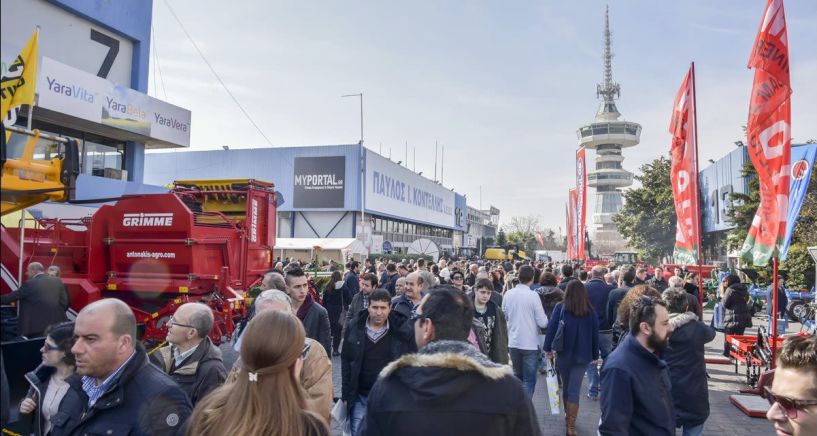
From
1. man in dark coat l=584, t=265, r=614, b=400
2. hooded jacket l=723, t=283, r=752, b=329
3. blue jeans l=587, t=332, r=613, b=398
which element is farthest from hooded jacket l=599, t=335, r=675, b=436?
hooded jacket l=723, t=283, r=752, b=329

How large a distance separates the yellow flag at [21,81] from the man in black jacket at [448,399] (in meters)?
5.47

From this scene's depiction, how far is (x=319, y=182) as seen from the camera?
39875 millimetres

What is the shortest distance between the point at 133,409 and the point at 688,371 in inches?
171

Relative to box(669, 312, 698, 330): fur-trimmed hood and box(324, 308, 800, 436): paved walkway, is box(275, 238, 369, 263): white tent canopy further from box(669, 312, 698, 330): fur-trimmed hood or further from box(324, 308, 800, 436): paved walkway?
box(669, 312, 698, 330): fur-trimmed hood

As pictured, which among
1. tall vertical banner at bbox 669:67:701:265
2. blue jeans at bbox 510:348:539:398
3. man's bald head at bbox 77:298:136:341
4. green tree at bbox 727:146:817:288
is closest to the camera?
man's bald head at bbox 77:298:136:341

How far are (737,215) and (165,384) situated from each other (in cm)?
2750

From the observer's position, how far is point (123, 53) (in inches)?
775

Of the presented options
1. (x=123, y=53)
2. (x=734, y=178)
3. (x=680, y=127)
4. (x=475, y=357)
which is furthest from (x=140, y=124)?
(x=734, y=178)

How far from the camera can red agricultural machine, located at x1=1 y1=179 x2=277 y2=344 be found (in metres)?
9.20

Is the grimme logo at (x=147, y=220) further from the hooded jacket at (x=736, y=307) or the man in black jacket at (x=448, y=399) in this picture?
the hooded jacket at (x=736, y=307)

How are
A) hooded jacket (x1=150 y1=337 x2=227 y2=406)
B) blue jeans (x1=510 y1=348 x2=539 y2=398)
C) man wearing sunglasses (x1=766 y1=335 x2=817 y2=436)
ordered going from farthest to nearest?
blue jeans (x1=510 y1=348 x2=539 y2=398) < hooded jacket (x1=150 y1=337 x2=227 y2=406) < man wearing sunglasses (x1=766 y1=335 x2=817 y2=436)

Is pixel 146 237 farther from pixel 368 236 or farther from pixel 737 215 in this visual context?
pixel 737 215

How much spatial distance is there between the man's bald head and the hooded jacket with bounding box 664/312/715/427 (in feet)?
14.0

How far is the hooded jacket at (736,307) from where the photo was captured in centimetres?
965
